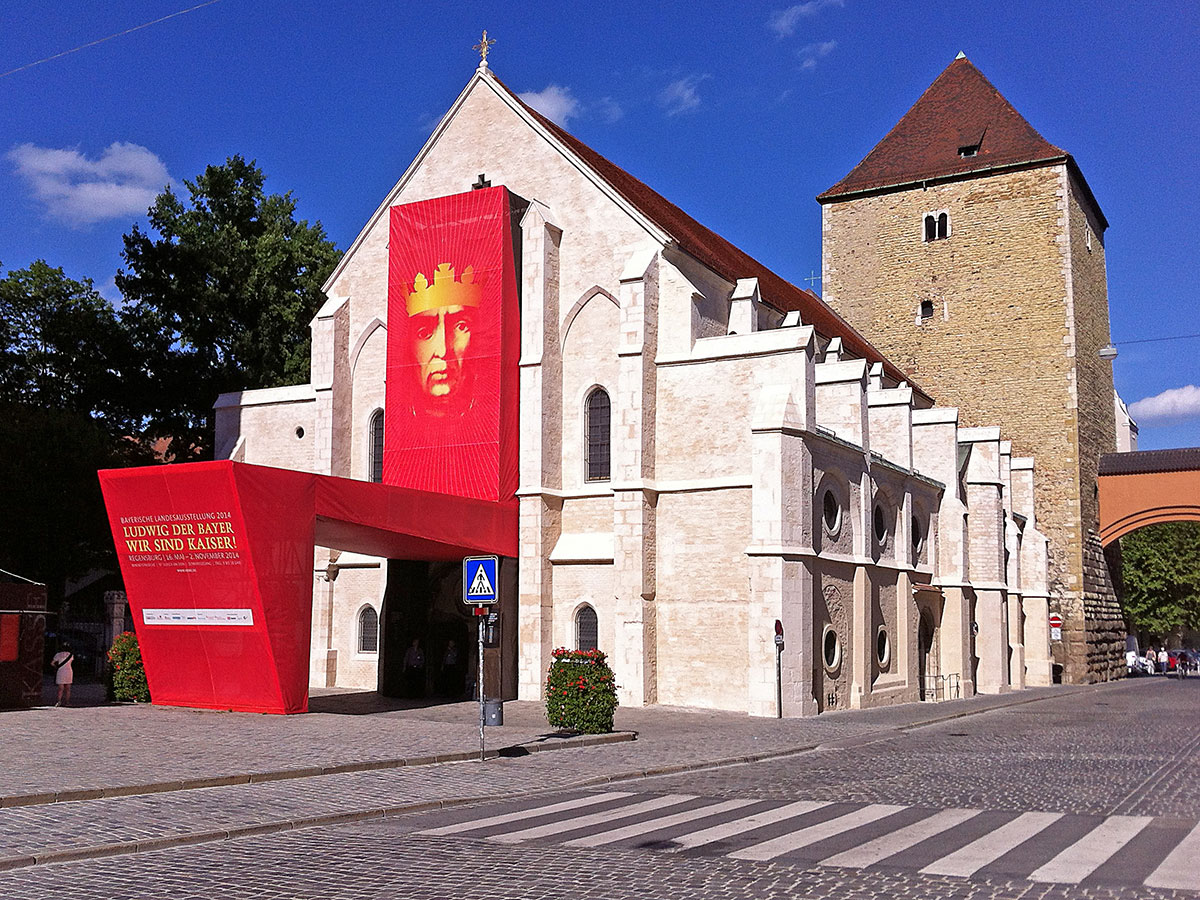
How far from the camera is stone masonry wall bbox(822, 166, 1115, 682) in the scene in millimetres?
46188

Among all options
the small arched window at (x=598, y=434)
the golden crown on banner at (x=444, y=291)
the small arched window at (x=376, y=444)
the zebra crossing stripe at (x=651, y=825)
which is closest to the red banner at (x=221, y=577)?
the small arched window at (x=598, y=434)

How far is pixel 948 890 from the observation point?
295 inches

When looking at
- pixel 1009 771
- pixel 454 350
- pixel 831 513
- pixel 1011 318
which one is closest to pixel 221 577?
pixel 454 350

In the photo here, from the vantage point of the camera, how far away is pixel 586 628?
2814 cm

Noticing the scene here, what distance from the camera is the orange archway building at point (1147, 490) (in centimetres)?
4878

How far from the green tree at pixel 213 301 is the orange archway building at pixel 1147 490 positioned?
3443 cm

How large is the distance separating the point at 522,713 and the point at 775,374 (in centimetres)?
959

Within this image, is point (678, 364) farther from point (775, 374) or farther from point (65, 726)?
point (65, 726)

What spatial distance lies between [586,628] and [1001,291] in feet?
95.4

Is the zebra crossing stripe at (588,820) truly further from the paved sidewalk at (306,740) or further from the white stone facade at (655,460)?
the white stone facade at (655,460)

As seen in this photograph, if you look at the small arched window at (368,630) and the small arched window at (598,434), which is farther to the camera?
the small arched window at (368,630)

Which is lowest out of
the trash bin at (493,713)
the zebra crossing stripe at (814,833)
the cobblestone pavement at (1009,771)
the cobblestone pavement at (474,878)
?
the cobblestone pavement at (1009,771)

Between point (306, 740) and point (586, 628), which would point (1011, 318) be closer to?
point (586, 628)

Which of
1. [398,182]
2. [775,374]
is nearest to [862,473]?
[775,374]
